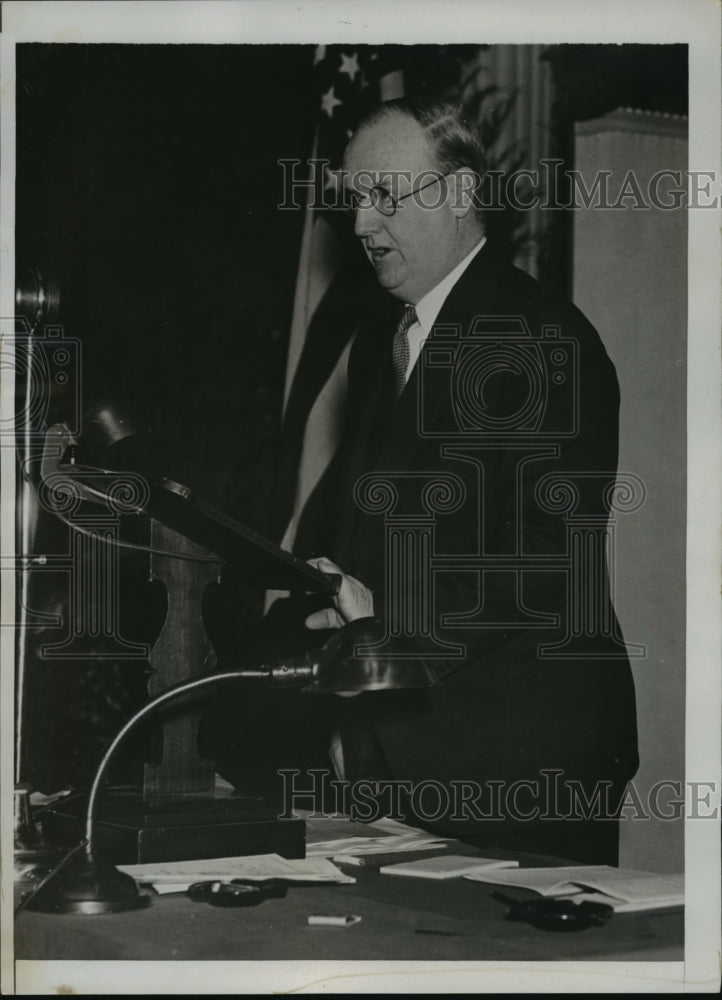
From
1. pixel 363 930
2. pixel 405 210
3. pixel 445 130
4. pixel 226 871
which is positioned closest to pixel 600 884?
pixel 363 930

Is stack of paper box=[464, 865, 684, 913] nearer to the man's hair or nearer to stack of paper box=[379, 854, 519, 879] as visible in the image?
stack of paper box=[379, 854, 519, 879]

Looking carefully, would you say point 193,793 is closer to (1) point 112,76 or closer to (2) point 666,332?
(2) point 666,332

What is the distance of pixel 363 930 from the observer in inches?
64.6

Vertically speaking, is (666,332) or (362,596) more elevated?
(666,332)

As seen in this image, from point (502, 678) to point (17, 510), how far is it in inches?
40.7

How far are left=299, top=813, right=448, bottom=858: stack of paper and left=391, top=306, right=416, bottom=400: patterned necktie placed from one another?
90 centimetres

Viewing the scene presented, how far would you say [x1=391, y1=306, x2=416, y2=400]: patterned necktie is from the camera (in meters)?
2.46

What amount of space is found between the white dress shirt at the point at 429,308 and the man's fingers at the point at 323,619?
0.53 metres

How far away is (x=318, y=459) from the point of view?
8.55 feet

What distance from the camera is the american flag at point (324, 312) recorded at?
2479 millimetres

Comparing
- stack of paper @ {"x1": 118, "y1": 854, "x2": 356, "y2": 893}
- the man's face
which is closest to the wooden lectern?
stack of paper @ {"x1": 118, "y1": 854, "x2": 356, "y2": 893}

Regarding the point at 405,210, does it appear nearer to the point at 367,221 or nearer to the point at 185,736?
the point at 367,221

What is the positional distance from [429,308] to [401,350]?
11 cm

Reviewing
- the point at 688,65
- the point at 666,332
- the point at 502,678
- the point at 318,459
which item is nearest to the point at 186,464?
the point at 318,459
